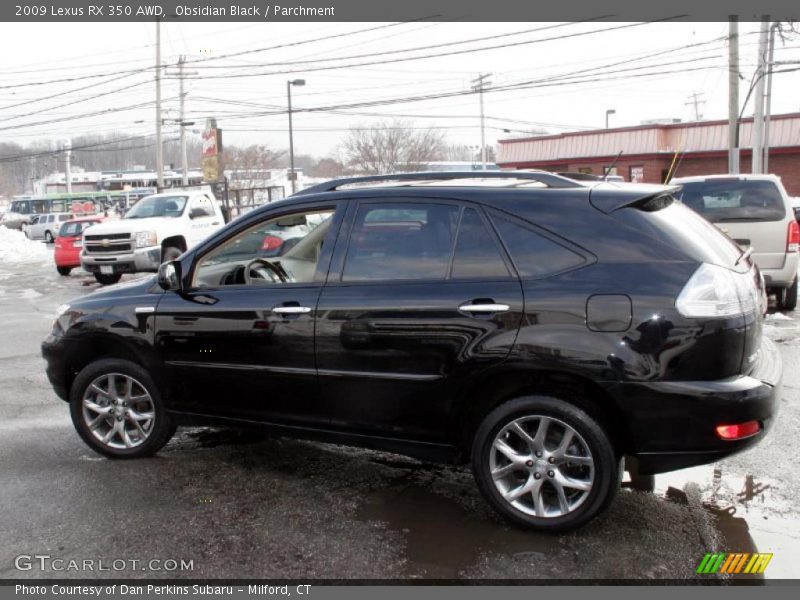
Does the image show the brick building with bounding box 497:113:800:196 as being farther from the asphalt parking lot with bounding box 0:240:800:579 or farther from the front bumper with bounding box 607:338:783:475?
the front bumper with bounding box 607:338:783:475

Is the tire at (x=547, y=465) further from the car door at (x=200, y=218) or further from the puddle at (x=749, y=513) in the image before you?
the car door at (x=200, y=218)

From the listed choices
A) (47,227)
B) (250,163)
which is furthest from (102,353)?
(250,163)

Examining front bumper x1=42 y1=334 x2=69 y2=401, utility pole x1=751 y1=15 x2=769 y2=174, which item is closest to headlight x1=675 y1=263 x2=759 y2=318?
front bumper x1=42 y1=334 x2=69 y2=401

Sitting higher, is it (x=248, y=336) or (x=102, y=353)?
(x=248, y=336)

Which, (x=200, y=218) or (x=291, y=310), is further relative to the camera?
(x=200, y=218)

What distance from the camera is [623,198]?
382 cm

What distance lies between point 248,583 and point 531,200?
232 centimetres

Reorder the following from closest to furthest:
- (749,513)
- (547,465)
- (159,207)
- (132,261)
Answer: (547,465), (749,513), (132,261), (159,207)

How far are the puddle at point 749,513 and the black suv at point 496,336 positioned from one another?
55 cm

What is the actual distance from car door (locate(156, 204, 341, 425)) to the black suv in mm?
12

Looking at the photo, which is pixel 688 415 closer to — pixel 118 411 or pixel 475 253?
pixel 475 253

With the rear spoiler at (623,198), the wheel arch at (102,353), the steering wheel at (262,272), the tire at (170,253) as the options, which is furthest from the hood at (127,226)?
the rear spoiler at (623,198)

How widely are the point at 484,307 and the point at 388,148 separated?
146 ft
